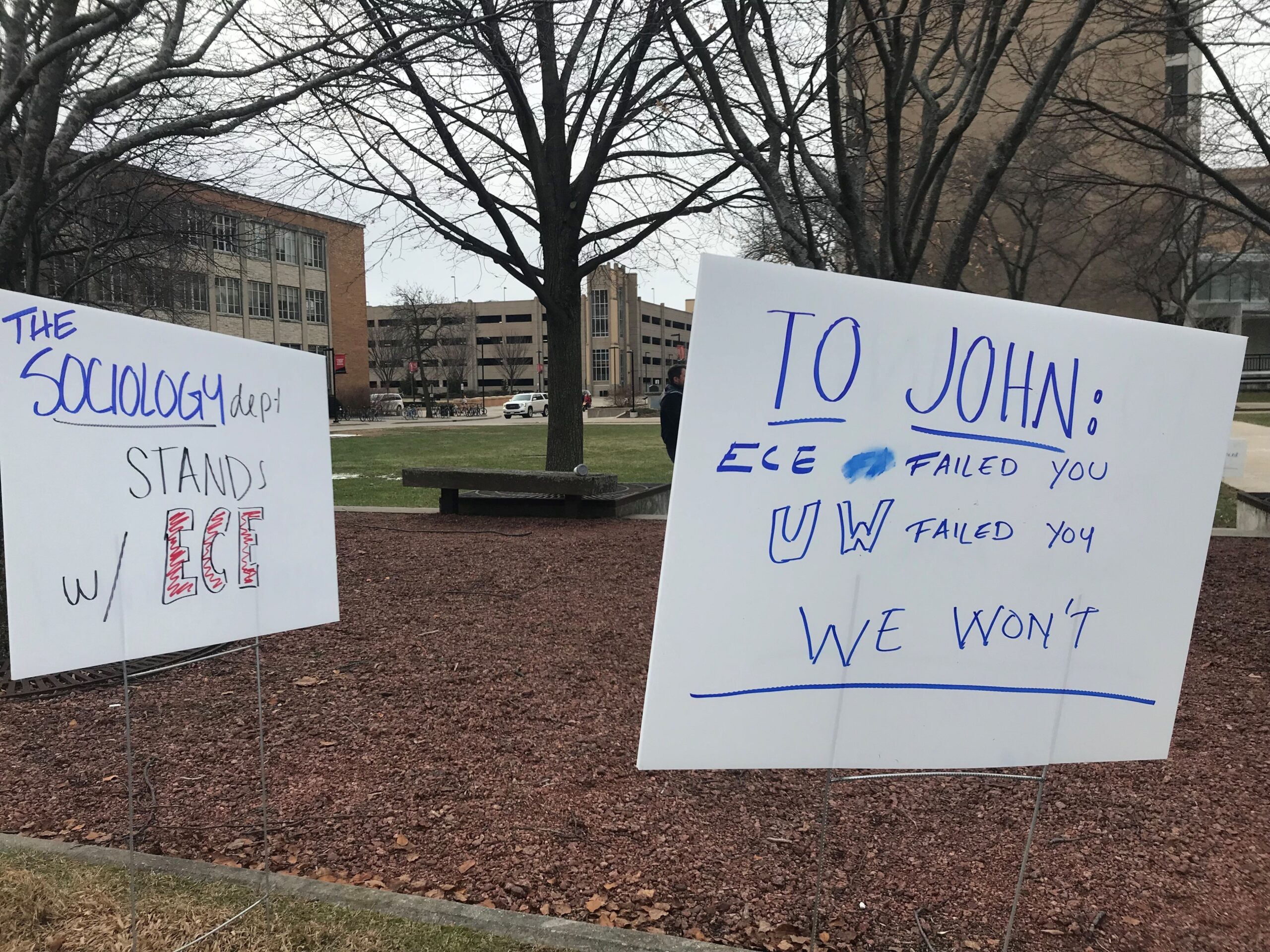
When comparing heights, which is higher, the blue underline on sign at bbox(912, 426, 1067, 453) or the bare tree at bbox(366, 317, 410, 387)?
the bare tree at bbox(366, 317, 410, 387)

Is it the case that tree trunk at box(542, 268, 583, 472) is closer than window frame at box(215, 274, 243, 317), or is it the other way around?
tree trunk at box(542, 268, 583, 472)

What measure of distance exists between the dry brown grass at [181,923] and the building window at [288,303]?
55.9m

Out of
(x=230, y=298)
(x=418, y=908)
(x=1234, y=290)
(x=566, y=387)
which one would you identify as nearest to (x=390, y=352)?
(x=230, y=298)

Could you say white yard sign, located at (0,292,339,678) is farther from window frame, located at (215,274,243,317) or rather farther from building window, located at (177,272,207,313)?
window frame, located at (215,274,243,317)

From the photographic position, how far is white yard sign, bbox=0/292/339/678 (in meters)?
2.15

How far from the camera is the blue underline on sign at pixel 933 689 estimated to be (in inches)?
79.3

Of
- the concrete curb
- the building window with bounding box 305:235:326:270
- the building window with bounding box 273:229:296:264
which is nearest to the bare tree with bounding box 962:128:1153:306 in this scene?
the concrete curb

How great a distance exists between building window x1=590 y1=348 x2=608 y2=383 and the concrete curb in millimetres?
88804

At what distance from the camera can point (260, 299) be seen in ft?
174

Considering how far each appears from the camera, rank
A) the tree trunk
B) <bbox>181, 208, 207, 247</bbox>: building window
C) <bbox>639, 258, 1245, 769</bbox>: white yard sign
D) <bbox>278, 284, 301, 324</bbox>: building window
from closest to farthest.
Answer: <bbox>639, 258, 1245, 769</bbox>: white yard sign < <bbox>181, 208, 207, 247</bbox>: building window < the tree trunk < <bbox>278, 284, 301, 324</bbox>: building window

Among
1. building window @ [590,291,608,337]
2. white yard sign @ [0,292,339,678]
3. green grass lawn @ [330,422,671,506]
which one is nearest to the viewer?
white yard sign @ [0,292,339,678]

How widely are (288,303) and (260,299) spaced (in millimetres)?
2293

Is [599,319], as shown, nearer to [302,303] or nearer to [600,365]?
[600,365]

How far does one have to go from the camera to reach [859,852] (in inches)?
114
